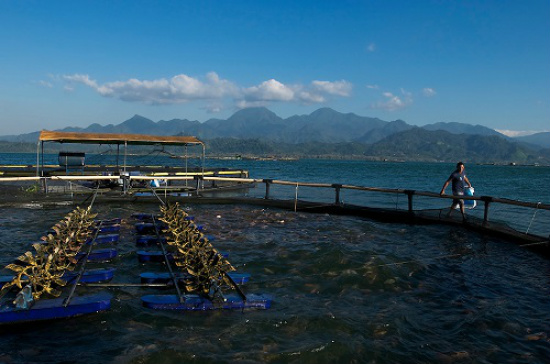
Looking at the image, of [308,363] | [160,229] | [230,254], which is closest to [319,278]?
[230,254]

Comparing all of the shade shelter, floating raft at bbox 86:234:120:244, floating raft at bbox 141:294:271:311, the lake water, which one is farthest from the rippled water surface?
the shade shelter

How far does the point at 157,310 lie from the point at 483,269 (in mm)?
8840

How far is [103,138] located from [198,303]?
1759 centimetres

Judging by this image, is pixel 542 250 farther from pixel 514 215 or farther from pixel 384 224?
pixel 514 215

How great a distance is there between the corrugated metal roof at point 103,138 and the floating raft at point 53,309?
16.2 meters

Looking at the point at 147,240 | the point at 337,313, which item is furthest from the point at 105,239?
the point at 337,313

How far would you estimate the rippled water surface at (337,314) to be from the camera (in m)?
6.59

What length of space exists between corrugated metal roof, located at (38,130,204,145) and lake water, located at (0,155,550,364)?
27.2 ft

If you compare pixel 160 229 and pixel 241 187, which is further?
pixel 241 187

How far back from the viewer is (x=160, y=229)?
48.1 ft

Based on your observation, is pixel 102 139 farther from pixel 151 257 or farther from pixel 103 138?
pixel 151 257

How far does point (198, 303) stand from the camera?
7.71 m

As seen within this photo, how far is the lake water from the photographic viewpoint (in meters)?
6.59

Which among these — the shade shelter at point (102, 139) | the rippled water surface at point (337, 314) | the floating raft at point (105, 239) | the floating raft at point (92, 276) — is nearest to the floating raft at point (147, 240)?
the rippled water surface at point (337, 314)
